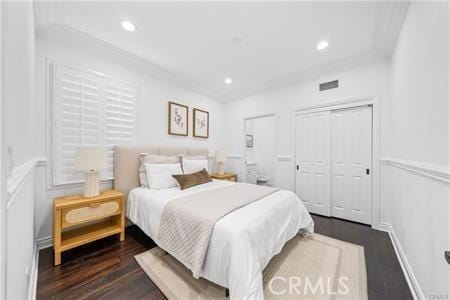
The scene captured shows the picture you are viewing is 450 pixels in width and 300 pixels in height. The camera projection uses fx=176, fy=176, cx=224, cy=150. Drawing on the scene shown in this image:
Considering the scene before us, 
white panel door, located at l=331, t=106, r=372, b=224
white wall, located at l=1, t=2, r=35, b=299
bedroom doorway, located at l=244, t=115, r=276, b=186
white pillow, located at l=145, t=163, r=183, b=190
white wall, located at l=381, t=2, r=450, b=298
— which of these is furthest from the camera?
bedroom doorway, located at l=244, t=115, r=276, b=186

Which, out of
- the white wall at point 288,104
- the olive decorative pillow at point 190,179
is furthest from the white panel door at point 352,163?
the olive decorative pillow at point 190,179

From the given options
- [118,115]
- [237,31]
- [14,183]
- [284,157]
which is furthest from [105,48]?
[284,157]

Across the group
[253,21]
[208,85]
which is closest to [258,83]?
[208,85]

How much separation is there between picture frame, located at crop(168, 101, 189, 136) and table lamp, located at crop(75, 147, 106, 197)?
1374 mm

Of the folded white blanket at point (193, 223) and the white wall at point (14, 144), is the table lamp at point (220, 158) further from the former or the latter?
the white wall at point (14, 144)

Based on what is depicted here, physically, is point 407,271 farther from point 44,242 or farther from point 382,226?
point 44,242

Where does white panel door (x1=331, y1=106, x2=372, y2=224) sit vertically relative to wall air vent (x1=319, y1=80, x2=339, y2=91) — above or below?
below

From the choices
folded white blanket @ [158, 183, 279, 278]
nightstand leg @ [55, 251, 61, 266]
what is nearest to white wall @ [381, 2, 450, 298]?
folded white blanket @ [158, 183, 279, 278]

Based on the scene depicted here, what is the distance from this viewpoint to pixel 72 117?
224 centimetres

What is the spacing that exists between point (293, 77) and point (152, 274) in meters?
3.71

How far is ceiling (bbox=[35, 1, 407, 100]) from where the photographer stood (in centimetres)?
183

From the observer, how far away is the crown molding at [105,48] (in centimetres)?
211

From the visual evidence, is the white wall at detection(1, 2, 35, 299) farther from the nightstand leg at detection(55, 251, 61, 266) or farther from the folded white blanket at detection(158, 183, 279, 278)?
the folded white blanket at detection(158, 183, 279, 278)

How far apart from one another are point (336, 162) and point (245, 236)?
2562 mm
